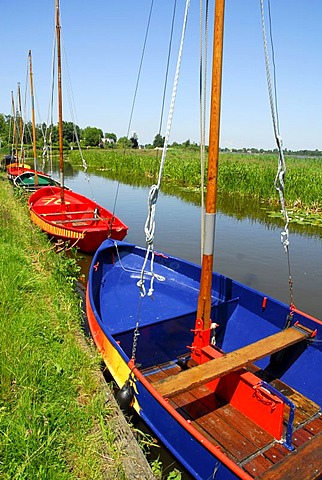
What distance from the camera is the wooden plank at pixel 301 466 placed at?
3.13 meters

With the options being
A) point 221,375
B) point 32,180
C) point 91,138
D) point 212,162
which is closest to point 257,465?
point 221,375

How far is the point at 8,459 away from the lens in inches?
115

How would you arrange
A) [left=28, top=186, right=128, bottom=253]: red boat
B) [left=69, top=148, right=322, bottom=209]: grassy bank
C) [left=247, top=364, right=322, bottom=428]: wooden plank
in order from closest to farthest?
[left=247, top=364, right=322, bottom=428]: wooden plank, [left=28, top=186, right=128, bottom=253]: red boat, [left=69, top=148, right=322, bottom=209]: grassy bank

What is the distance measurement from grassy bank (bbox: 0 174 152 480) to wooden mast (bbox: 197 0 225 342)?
5.09ft

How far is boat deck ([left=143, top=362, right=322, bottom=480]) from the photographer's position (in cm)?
325

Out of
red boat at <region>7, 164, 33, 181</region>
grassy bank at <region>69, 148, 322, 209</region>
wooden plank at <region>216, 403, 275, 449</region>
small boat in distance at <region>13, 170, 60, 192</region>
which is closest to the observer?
wooden plank at <region>216, 403, 275, 449</region>

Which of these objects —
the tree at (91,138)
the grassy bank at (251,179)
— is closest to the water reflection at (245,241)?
the grassy bank at (251,179)

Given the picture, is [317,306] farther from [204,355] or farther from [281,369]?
[204,355]

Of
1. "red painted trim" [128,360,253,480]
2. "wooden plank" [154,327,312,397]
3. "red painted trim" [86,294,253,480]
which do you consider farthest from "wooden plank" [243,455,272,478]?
"wooden plank" [154,327,312,397]

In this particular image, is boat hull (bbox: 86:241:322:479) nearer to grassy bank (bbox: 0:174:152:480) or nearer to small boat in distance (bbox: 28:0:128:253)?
grassy bank (bbox: 0:174:152:480)

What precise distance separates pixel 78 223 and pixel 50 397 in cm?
921

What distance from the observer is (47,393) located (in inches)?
147

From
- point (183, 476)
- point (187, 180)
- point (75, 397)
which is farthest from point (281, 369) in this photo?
point (187, 180)

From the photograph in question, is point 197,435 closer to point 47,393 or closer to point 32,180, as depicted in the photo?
point 47,393
